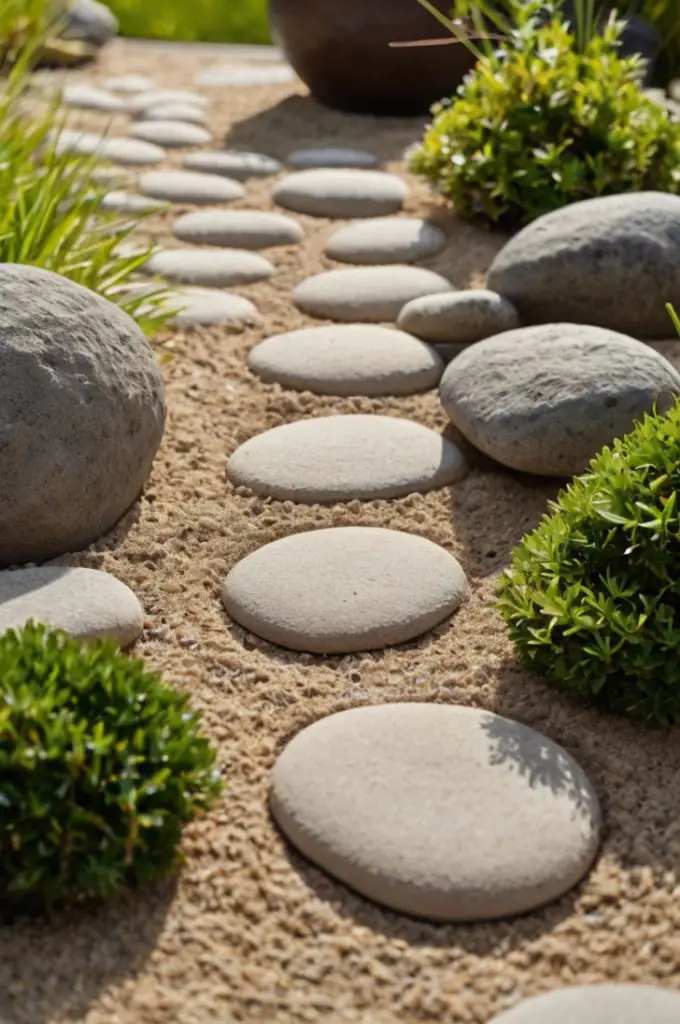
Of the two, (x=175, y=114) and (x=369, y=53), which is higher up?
(x=369, y=53)

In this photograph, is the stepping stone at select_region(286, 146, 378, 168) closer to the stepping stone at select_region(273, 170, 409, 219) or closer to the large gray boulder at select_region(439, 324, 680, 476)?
the stepping stone at select_region(273, 170, 409, 219)

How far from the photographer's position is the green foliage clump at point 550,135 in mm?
4359

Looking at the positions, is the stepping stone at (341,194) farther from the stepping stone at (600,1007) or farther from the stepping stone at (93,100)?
the stepping stone at (600,1007)

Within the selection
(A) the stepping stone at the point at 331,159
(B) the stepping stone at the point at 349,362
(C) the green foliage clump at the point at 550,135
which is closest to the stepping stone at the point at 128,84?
(A) the stepping stone at the point at 331,159

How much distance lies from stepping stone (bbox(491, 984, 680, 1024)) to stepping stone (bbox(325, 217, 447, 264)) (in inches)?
121

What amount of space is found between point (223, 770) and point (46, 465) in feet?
2.72

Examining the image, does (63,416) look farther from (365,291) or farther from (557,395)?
(365,291)

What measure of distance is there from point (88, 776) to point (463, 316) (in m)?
2.15

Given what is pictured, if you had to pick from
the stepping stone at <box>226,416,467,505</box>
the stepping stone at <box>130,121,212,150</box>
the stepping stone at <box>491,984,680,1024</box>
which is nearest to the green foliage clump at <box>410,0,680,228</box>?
the stepping stone at <box>226,416,467,505</box>

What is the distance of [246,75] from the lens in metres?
7.33

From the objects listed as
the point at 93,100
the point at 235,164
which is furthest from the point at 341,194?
the point at 93,100

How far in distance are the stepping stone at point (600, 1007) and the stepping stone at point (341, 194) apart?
143 inches

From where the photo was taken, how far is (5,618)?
8.01 feet

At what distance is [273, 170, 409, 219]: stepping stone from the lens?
194 inches
